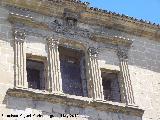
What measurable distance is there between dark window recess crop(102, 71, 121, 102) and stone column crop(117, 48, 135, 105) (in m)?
0.23

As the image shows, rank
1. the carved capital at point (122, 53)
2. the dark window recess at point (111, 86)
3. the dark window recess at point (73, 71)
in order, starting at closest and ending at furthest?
the dark window recess at point (73, 71) → the dark window recess at point (111, 86) → the carved capital at point (122, 53)

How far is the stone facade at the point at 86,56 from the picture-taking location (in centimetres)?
1481

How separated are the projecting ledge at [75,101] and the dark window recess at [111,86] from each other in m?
0.56

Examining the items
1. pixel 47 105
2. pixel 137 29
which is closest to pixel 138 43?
pixel 137 29

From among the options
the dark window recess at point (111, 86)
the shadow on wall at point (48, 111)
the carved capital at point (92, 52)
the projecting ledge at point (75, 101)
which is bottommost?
the shadow on wall at point (48, 111)

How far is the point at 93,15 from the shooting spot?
1739 centimetres

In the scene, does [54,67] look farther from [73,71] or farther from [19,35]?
[19,35]

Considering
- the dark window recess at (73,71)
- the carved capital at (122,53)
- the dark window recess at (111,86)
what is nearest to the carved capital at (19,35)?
the dark window recess at (73,71)

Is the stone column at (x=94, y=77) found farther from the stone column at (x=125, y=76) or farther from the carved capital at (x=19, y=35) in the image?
the carved capital at (x=19, y=35)

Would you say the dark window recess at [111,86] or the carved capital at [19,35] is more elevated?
the carved capital at [19,35]

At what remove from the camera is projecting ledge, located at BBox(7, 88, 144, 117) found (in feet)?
47.9

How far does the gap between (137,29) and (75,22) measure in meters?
2.11

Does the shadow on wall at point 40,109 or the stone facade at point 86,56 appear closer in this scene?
the shadow on wall at point 40,109

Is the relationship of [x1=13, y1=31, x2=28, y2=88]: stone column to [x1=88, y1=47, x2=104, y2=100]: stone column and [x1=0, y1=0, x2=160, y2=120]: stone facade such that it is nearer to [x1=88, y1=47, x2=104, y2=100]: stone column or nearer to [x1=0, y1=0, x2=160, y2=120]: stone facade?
[x1=0, y1=0, x2=160, y2=120]: stone facade
